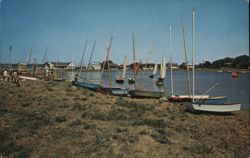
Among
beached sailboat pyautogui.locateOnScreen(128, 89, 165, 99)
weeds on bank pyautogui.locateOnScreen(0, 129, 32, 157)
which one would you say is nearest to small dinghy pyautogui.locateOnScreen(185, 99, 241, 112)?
beached sailboat pyautogui.locateOnScreen(128, 89, 165, 99)

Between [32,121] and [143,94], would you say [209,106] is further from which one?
[32,121]

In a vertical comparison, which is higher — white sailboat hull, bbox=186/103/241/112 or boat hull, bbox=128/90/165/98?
boat hull, bbox=128/90/165/98

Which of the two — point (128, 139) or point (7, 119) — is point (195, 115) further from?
point (7, 119)

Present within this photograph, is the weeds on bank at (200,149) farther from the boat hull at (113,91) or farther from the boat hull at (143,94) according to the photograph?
the boat hull at (113,91)

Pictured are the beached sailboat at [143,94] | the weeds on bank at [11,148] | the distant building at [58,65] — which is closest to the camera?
the weeds on bank at [11,148]

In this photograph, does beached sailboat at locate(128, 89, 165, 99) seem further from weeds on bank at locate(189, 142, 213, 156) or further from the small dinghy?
weeds on bank at locate(189, 142, 213, 156)

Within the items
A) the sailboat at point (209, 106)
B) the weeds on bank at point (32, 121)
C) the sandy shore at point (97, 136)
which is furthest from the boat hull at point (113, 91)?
the weeds on bank at point (32, 121)

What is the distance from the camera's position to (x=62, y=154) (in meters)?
7.29

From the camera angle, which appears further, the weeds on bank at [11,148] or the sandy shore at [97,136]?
the sandy shore at [97,136]

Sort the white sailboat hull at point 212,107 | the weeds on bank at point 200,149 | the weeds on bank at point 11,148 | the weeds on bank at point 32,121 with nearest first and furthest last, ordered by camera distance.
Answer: the weeds on bank at point 11,148
the weeds on bank at point 200,149
the weeds on bank at point 32,121
the white sailboat hull at point 212,107

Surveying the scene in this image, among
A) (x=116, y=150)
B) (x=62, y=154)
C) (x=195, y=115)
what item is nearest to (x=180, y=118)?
(x=195, y=115)

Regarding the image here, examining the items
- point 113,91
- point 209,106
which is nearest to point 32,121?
point 209,106

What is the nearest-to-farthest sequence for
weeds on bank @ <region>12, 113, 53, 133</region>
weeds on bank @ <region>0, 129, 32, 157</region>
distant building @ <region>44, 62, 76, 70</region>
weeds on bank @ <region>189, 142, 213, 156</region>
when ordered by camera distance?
1. weeds on bank @ <region>0, 129, 32, 157</region>
2. weeds on bank @ <region>189, 142, 213, 156</region>
3. weeds on bank @ <region>12, 113, 53, 133</region>
4. distant building @ <region>44, 62, 76, 70</region>

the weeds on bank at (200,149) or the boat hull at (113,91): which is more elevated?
the boat hull at (113,91)
